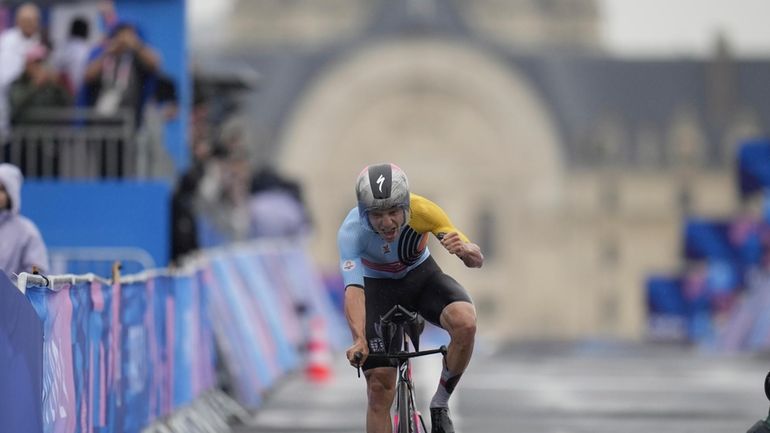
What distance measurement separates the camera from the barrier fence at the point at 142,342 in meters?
9.95

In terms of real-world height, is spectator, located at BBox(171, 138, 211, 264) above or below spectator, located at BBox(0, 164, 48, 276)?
above

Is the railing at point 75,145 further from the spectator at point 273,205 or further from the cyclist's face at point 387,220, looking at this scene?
the cyclist's face at point 387,220

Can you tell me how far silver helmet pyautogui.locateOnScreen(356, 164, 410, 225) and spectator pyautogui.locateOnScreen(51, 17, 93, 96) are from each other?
1089cm

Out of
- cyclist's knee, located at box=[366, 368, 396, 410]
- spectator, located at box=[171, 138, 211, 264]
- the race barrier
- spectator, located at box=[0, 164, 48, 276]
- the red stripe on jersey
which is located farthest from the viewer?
the race barrier

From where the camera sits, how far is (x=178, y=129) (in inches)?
938

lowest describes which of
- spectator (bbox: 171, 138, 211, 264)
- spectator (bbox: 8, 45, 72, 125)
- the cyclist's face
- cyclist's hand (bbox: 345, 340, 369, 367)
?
cyclist's hand (bbox: 345, 340, 369, 367)

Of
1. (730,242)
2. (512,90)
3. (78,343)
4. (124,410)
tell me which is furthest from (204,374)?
(512,90)

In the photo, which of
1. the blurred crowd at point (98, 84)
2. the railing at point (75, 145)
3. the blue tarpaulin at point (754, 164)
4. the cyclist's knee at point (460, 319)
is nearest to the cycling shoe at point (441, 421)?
the cyclist's knee at point (460, 319)

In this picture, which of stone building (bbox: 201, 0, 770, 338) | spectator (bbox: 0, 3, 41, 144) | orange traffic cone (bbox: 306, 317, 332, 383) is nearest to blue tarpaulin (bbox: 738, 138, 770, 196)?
orange traffic cone (bbox: 306, 317, 332, 383)

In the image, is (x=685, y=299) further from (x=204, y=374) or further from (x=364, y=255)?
(x=364, y=255)

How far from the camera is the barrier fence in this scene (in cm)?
995

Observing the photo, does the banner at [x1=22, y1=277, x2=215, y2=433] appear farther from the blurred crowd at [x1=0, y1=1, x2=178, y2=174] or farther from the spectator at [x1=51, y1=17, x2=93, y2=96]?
the spectator at [x1=51, y1=17, x2=93, y2=96]

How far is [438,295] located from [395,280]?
0.89 ft

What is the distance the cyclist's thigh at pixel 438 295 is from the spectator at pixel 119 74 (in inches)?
365
